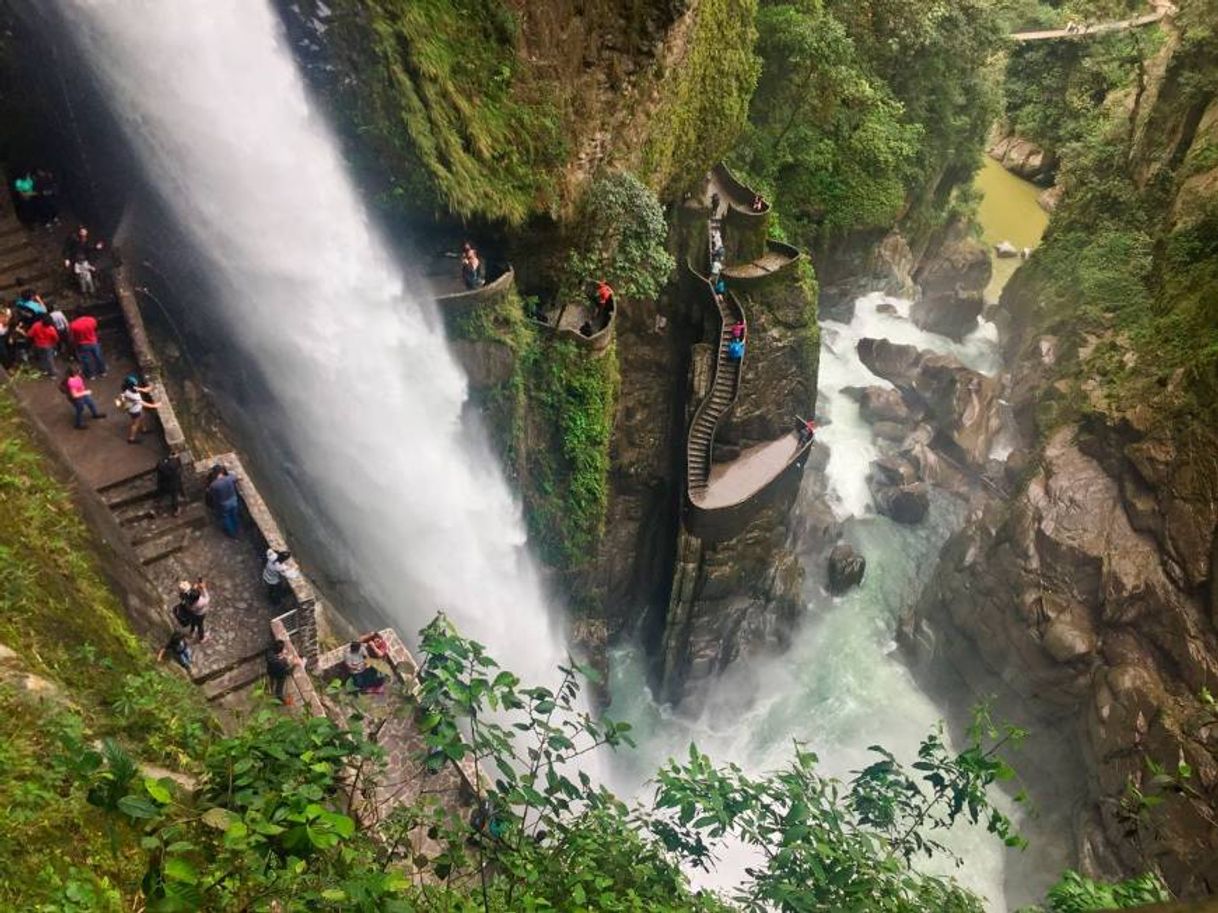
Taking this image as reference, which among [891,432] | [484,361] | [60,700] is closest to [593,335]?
[484,361]

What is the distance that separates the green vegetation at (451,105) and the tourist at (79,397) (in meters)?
5.61

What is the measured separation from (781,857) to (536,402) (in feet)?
41.7

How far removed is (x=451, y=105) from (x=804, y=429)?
505 inches

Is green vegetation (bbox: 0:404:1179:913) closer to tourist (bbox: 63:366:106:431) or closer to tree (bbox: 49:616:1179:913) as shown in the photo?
tree (bbox: 49:616:1179:913)

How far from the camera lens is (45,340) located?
10953mm

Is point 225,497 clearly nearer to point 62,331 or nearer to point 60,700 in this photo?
point 62,331

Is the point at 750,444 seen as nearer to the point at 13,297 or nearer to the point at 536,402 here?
the point at 536,402

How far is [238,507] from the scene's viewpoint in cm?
1127

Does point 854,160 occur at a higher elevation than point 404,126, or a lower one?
lower

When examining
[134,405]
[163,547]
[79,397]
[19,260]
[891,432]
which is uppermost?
[19,260]

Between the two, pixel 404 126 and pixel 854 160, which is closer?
pixel 404 126

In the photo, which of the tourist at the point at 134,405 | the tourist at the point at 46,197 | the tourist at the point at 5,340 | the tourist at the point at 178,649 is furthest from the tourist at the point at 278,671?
the tourist at the point at 46,197

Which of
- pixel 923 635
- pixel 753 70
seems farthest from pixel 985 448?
pixel 753 70

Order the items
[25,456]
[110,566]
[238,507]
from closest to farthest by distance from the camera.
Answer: [25,456] → [110,566] → [238,507]
